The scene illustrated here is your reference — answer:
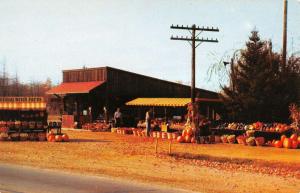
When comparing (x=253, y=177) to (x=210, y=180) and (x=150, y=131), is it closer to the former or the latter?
(x=210, y=180)

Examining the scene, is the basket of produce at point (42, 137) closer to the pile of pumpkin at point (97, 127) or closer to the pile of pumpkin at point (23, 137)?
the pile of pumpkin at point (23, 137)

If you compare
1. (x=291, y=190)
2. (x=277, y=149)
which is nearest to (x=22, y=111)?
(x=277, y=149)

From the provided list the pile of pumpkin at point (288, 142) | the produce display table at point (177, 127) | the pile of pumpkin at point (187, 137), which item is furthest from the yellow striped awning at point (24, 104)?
the pile of pumpkin at point (288, 142)

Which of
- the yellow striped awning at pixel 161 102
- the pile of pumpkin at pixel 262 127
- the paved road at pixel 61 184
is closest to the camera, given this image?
the paved road at pixel 61 184

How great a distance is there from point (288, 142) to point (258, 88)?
10.1 m

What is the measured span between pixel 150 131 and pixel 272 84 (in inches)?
346

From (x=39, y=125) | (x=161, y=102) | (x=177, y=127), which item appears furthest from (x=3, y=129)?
(x=161, y=102)

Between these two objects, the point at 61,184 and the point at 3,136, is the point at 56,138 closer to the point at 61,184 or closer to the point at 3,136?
the point at 3,136

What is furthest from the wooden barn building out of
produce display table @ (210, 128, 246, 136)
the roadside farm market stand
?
produce display table @ (210, 128, 246, 136)

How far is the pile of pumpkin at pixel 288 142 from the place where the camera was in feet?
83.5

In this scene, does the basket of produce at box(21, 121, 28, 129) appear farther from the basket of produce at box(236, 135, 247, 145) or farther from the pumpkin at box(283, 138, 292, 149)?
the pumpkin at box(283, 138, 292, 149)

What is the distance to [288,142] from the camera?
2553cm

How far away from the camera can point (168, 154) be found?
21938 mm

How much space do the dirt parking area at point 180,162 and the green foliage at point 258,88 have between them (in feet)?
30.4
